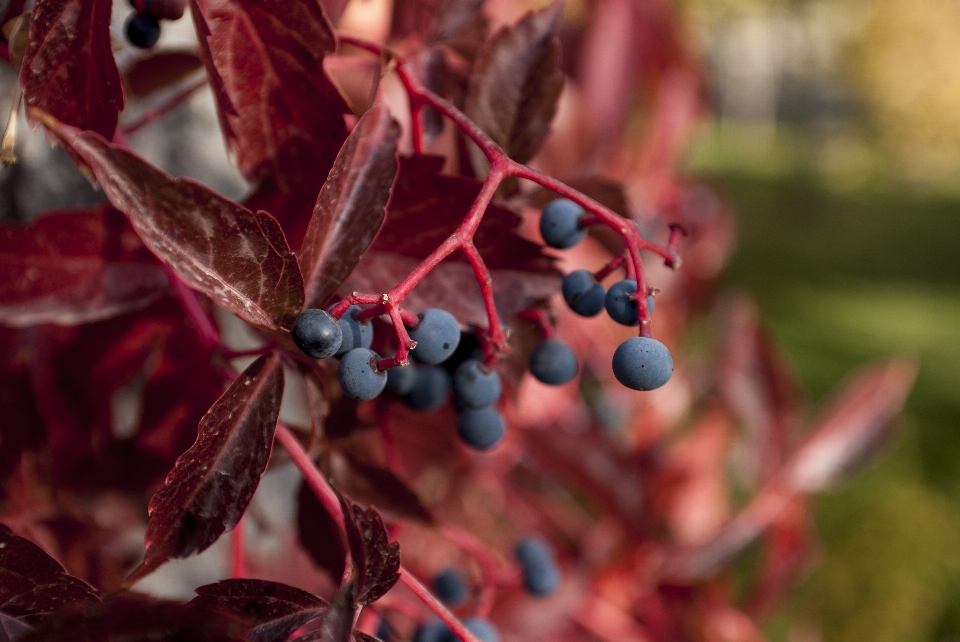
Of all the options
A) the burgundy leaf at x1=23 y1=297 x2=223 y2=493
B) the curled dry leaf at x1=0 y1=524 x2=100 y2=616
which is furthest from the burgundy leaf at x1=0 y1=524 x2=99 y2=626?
the burgundy leaf at x1=23 y1=297 x2=223 y2=493

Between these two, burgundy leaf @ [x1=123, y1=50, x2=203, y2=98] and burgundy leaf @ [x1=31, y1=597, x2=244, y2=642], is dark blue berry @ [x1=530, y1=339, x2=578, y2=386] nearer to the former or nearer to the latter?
burgundy leaf @ [x1=31, y1=597, x2=244, y2=642]

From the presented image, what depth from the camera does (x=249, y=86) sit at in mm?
517

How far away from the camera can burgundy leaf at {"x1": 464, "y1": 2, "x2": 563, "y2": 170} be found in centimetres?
63

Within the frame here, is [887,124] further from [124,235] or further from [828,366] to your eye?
[124,235]

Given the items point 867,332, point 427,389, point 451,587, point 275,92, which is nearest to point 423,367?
point 427,389

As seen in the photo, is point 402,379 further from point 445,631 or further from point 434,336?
point 445,631

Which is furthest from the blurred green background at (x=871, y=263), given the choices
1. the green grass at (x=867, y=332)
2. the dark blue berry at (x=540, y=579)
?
the dark blue berry at (x=540, y=579)

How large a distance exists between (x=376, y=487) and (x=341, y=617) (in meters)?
0.21

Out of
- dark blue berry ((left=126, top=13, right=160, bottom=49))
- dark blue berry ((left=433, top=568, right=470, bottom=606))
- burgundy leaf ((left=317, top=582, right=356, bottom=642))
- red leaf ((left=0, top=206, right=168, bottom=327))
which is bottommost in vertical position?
dark blue berry ((left=433, top=568, right=470, bottom=606))

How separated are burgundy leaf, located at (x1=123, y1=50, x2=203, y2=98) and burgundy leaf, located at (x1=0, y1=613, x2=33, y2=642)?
1.67ft

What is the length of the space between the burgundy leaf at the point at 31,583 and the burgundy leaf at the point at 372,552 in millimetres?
145

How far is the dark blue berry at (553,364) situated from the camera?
1.95ft

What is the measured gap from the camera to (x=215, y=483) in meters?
0.44

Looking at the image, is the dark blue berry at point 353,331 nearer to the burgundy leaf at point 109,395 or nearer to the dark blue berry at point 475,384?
the dark blue berry at point 475,384
